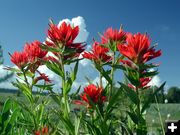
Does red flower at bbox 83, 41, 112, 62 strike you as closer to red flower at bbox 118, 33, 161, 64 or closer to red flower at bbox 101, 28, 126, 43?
red flower at bbox 101, 28, 126, 43

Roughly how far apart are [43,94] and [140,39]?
1812 mm

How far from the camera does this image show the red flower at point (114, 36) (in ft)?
10.2

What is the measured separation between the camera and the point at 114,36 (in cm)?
312

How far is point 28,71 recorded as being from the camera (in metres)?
3.88

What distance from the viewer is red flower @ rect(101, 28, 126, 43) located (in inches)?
123

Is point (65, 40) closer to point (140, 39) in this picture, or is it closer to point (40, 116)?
point (140, 39)

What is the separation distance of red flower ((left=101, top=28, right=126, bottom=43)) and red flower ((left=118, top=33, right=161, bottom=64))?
447 mm

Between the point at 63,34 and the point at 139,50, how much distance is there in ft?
2.29

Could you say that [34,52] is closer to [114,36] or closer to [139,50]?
[114,36]

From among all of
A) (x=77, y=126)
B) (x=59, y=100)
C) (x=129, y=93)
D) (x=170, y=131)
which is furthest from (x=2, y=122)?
(x=170, y=131)

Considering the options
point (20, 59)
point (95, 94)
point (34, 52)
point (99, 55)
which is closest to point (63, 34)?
point (99, 55)

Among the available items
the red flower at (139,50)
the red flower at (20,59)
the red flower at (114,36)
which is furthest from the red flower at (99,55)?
the red flower at (20,59)

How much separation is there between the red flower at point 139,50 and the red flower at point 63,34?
1.71 ft

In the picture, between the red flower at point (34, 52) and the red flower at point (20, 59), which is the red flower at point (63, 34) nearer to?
the red flower at point (34, 52)
